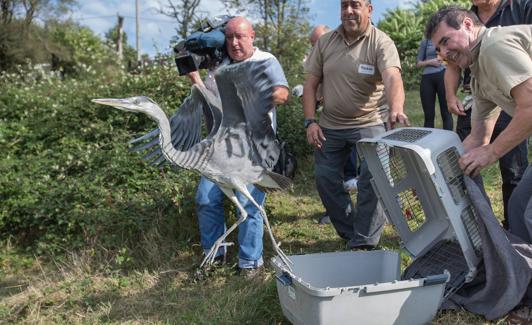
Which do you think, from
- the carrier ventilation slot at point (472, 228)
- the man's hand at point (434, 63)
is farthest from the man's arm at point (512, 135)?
the man's hand at point (434, 63)

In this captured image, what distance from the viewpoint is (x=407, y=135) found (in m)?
2.68

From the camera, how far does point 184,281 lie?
11.4 feet

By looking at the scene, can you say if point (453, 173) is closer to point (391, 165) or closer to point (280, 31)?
point (391, 165)

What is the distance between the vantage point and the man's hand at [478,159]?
8.33 ft

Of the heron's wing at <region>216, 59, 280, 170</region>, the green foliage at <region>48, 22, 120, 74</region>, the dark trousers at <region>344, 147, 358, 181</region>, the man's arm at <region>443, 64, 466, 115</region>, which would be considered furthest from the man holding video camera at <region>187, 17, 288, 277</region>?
the green foliage at <region>48, 22, 120, 74</region>

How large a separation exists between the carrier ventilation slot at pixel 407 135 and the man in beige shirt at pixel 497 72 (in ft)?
0.81

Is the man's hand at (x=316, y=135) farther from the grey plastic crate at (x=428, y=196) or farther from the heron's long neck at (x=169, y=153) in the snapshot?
the heron's long neck at (x=169, y=153)

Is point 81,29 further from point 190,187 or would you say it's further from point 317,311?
point 317,311

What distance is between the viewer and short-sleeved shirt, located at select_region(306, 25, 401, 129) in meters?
3.41

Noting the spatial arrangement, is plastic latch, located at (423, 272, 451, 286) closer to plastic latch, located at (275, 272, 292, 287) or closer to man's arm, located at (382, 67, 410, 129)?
plastic latch, located at (275, 272, 292, 287)

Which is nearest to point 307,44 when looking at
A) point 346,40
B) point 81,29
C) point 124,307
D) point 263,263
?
point 346,40

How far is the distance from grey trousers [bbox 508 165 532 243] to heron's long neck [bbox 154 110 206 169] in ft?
5.89

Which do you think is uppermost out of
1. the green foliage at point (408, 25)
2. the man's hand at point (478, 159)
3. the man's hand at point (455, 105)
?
the green foliage at point (408, 25)

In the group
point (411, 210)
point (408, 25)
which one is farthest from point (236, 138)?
point (408, 25)
